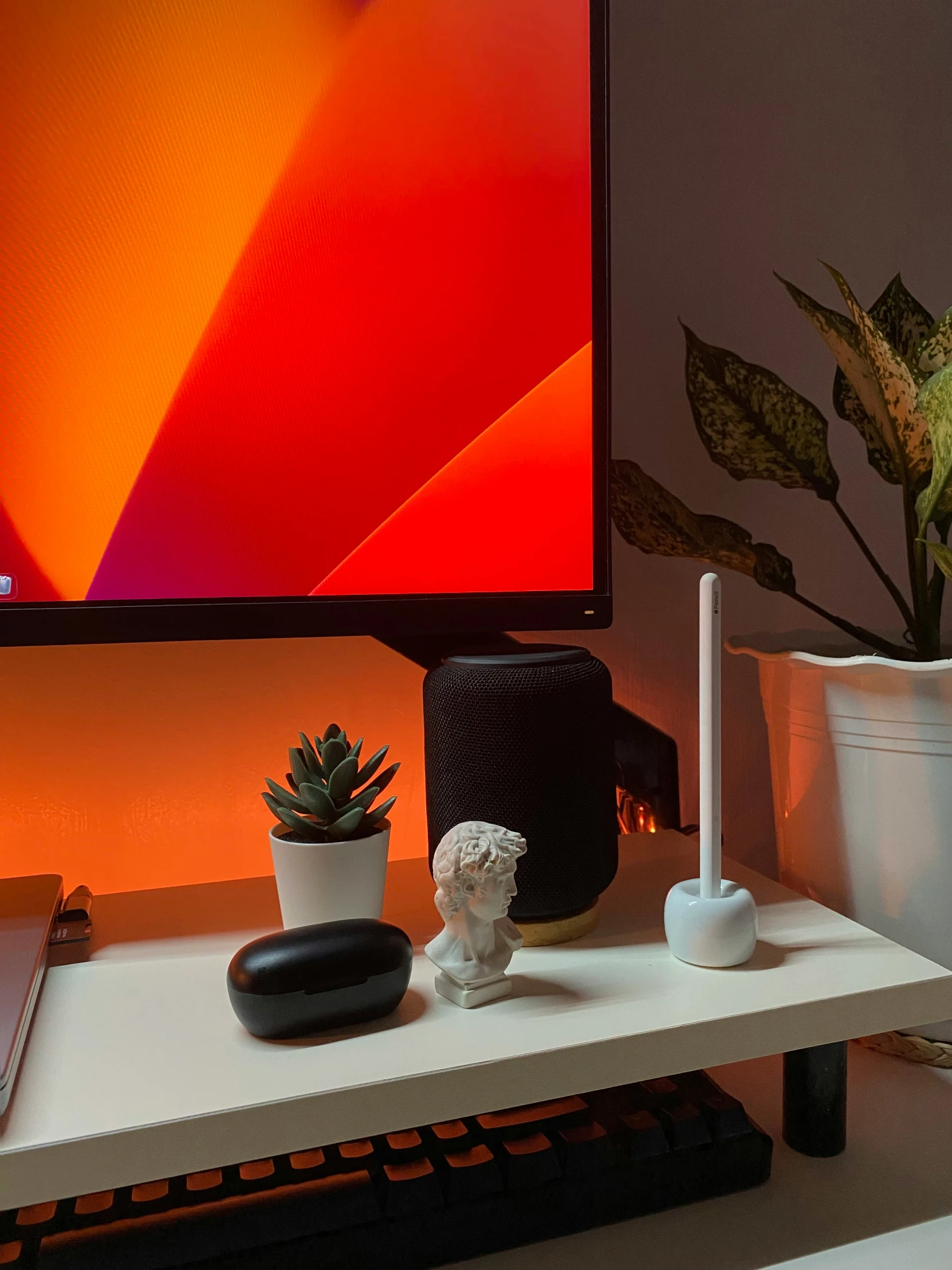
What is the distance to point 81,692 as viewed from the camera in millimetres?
760

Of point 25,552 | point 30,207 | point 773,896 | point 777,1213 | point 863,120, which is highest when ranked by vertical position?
point 863,120

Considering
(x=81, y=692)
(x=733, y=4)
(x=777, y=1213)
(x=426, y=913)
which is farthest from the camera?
(x=733, y=4)

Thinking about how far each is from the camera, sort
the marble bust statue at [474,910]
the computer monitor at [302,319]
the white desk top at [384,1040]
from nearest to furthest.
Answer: the white desk top at [384,1040]
the marble bust statue at [474,910]
the computer monitor at [302,319]

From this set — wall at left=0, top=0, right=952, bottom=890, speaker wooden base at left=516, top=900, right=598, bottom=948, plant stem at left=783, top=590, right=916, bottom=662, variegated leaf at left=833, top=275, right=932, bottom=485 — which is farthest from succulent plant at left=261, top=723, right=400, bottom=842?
variegated leaf at left=833, top=275, right=932, bottom=485

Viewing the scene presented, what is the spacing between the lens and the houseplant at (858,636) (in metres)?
0.62

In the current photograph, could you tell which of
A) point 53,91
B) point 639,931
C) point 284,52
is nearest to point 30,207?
point 53,91

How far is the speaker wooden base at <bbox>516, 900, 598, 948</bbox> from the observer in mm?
572

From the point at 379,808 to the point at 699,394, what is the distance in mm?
383

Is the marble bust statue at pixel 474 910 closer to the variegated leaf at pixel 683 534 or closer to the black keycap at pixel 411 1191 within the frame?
the black keycap at pixel 411 1191

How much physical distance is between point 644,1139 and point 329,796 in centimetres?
26

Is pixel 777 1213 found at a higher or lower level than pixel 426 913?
lower

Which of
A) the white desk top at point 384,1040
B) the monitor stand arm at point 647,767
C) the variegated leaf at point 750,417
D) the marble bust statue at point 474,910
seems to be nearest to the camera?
the white desk top at point 384,1040

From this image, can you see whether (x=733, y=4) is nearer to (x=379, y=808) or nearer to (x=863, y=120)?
(x=863, y=120)

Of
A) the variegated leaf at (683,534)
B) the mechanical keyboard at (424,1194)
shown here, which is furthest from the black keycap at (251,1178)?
the variegated leaf at (683,534)
